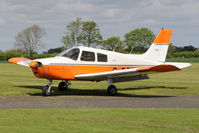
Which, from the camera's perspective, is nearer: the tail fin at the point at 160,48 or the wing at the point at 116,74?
the wing at the point at 116,74

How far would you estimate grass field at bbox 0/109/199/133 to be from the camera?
23.0ft

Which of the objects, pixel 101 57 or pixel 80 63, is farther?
pixel 101 57

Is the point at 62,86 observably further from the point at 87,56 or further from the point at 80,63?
the point at 87,56

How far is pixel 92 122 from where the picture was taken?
7930mm

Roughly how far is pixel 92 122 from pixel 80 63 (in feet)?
26.2

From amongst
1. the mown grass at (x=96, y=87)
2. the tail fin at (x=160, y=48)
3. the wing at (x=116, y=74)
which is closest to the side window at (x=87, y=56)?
the wing at (x=116, y=74)

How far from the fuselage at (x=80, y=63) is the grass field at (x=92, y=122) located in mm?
5075

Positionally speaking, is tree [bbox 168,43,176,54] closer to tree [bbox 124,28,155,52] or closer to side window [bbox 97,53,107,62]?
tree [bbox 124,28,155,52]

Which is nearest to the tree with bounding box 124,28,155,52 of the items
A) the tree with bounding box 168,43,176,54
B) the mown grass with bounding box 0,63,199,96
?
the tree with bounding box 168,43,176,54

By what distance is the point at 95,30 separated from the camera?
99938 mm

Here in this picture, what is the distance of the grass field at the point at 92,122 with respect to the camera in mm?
7000

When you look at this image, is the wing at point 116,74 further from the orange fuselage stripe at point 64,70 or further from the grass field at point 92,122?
the grass field at point 92,122

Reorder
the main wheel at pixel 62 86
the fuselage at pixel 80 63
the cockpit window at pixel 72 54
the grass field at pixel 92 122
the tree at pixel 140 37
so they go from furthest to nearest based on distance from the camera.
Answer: the tree at pixel 140 37
the main wheel at pixel 62 86
the cockpit window at pixel 72 54
the fuselage at pixel 80 63
the grass field at pixel 92 122

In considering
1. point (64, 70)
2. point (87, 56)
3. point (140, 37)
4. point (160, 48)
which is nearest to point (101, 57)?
point (87, 56)
